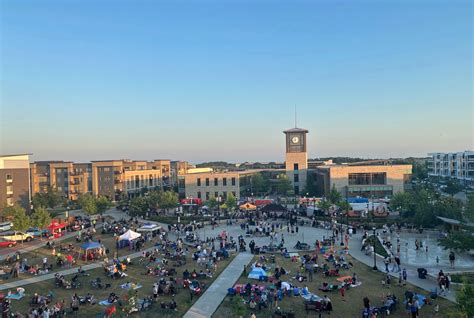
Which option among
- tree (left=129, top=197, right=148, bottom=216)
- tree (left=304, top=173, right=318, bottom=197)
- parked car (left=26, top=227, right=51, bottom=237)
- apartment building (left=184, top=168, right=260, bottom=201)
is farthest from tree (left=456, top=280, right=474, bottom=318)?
tree (left=304, top=173, right=318, bottom=197)

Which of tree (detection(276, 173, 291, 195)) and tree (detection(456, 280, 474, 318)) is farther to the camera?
tree (detection(276, 173, 291, 195))

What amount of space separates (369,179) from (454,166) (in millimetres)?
47733

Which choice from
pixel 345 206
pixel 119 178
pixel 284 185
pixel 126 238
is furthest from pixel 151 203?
pixel 284 185

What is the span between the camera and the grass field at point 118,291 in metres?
20.2

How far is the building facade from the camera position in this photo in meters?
67.8

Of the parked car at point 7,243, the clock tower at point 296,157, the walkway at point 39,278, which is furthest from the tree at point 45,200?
the clock tower at point 296,157

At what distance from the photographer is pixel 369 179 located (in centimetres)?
6894

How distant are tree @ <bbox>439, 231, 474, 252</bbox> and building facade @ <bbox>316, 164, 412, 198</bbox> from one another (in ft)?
133

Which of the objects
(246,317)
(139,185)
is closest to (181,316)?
(246,317)

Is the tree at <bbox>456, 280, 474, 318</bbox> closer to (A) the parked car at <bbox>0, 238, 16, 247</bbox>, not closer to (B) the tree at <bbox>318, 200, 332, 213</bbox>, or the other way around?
(B) the tree at <bbox>318, 200, 332, 213</bbox>

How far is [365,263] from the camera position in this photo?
1091 inches

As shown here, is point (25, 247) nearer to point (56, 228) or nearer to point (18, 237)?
point (18, 237)

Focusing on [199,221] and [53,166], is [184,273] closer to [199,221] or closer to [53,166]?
[199,221]

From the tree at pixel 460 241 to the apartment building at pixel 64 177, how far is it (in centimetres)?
7352
